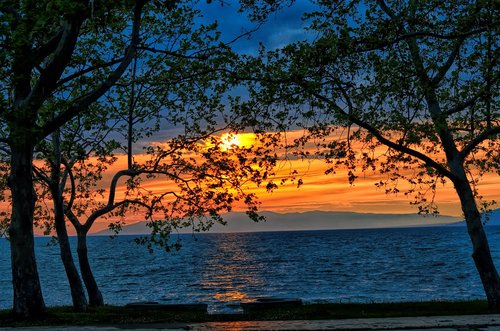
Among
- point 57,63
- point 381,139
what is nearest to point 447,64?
point 381,139

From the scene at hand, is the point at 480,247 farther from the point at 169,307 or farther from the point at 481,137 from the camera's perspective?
the point at 169,307

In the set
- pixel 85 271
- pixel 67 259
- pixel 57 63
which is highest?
pixel 57 63

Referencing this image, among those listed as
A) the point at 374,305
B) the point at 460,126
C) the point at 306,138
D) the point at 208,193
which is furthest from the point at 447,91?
the point at 208,193

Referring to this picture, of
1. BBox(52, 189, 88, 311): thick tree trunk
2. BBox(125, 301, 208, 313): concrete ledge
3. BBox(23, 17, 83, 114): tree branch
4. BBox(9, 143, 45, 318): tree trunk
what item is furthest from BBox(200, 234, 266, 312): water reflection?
BBox(23, 17, 83, 114): tree branch

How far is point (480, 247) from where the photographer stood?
23562 millimetres

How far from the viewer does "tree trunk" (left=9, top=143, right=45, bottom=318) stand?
1967cm

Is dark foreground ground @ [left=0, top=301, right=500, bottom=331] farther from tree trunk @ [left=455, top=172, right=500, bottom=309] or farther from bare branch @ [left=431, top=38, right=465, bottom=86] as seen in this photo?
bare branch @ [left=431, top=38, right=465, bottom=86]

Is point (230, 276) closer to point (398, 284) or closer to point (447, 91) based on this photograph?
point (398, 284)

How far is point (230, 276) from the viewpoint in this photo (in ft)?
276

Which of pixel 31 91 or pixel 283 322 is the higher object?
pixel 31 91

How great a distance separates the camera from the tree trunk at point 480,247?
2327cm

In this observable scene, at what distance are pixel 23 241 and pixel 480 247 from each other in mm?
17079

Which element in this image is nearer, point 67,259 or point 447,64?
point 447,64

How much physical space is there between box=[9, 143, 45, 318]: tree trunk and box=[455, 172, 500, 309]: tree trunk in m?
16.3
